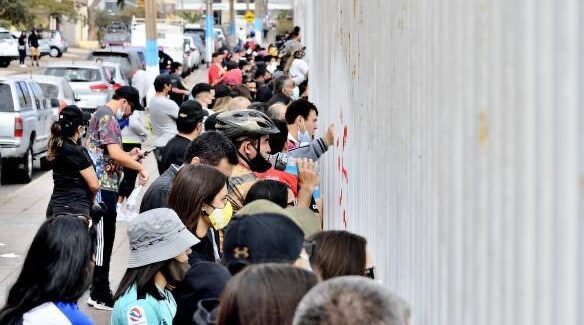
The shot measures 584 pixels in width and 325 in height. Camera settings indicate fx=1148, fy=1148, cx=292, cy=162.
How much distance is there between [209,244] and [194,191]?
0.50 m

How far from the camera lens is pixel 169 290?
15.9 ft

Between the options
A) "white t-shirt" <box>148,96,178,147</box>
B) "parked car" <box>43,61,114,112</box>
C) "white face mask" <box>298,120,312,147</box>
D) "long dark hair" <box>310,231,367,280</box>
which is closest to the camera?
"long dark hair" <box>310,231,367,280</box>

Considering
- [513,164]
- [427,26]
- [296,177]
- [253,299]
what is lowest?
[296,177]

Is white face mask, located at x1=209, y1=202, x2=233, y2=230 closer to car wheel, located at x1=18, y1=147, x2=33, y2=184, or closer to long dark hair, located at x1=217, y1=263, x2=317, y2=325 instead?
long dark hair, located at x1=217, y1=263, x2=317, y2=325

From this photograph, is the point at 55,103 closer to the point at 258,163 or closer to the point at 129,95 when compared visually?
the point at 129,95

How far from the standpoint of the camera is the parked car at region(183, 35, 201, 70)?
51.3 m

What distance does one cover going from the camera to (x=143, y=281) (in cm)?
473

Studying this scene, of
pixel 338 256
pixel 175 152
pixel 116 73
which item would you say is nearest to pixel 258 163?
pixel 175 152

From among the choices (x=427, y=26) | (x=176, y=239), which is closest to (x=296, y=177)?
(x=176, y=239)

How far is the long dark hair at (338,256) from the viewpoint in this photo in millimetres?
3988

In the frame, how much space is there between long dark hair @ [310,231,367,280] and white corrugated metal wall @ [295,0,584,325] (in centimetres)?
20

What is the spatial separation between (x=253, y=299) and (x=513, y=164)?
0.74 m

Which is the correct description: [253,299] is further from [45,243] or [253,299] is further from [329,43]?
[329,43]

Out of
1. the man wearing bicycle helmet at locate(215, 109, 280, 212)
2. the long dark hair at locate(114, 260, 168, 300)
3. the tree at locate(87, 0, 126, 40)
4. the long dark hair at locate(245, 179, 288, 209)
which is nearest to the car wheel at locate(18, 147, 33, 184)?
the man wearing bicycle helmet at locate(215, 109, 280, 212)
